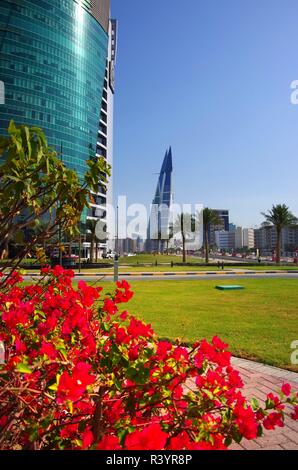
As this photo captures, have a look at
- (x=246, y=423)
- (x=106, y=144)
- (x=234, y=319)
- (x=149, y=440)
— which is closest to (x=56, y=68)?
(x=106, y=144)

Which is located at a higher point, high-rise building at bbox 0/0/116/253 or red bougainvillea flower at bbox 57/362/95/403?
high-rise building at bbox 0/0/116/253

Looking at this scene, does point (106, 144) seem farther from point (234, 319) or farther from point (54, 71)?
point (234, 319)

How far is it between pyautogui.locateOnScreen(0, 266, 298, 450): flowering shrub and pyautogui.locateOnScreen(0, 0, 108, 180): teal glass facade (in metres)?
67.2

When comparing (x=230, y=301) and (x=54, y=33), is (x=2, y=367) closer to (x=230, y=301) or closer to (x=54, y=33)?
(x=230, y=301)

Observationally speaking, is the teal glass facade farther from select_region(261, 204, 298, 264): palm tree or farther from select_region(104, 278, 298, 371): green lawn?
select_region(104, 278, 298, 371): green lawn

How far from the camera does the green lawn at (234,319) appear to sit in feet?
21.0

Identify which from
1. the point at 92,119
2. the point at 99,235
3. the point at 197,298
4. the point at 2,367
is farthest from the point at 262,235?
the point at 2,367

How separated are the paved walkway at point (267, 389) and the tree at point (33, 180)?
9.08ft

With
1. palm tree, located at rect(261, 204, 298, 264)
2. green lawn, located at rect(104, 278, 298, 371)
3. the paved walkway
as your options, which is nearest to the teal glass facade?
palm tree, located at rect(261, 204, 298, 264)

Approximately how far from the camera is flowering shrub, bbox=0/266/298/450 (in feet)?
4.70

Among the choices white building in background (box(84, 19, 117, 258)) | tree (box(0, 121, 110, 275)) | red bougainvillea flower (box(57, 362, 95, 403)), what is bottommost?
red bougainvillea flower (box(57, 362, 95, 403))

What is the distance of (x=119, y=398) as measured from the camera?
70.4 inches

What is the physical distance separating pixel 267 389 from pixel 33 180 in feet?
13.8

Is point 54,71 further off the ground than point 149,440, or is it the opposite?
point 54,71
